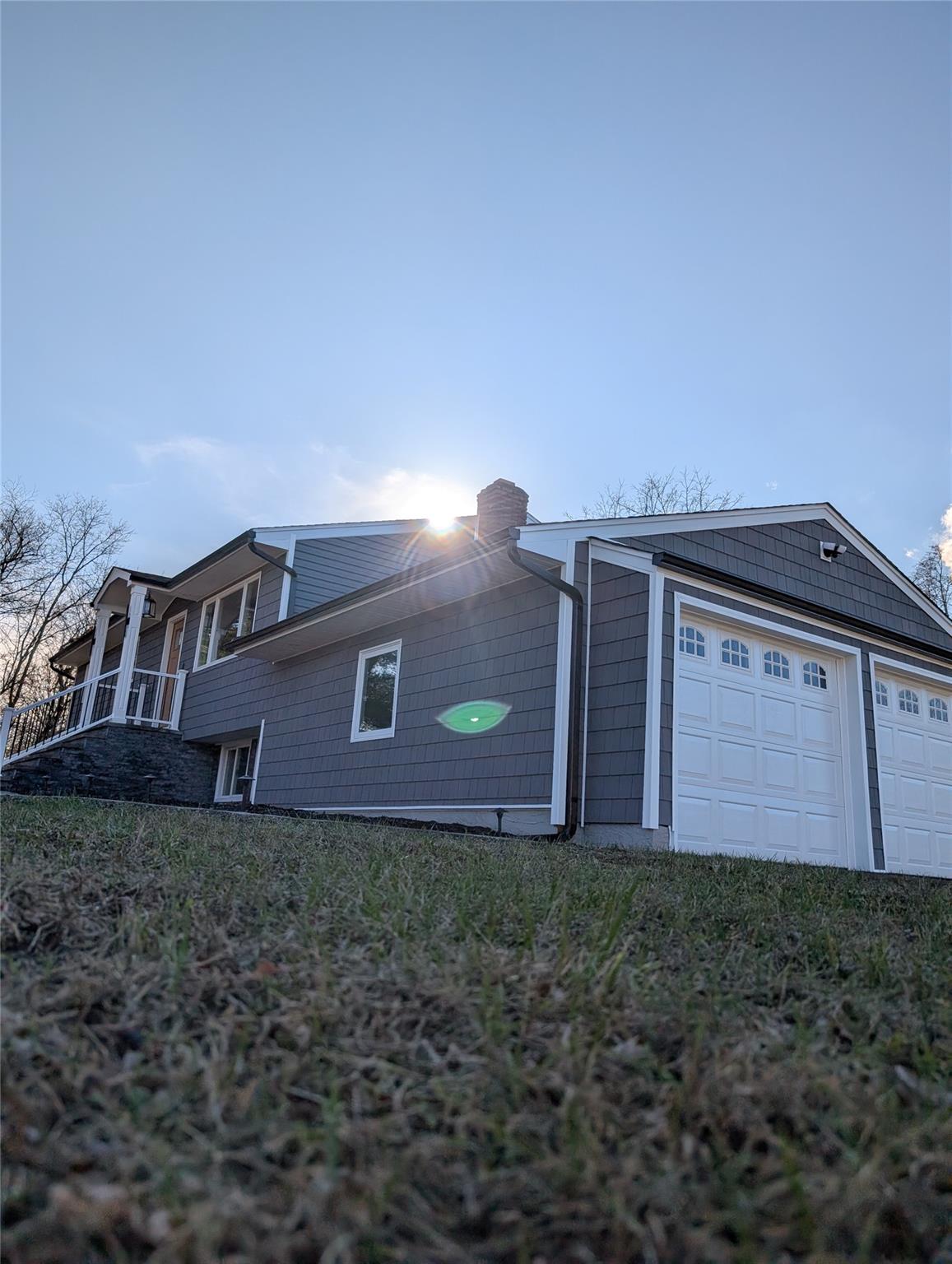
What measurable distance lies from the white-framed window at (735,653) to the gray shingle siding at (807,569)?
34.0 inches

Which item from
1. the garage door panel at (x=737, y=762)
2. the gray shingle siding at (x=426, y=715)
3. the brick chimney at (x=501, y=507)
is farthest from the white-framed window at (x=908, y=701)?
the brick chimney at (x=501, y=507)

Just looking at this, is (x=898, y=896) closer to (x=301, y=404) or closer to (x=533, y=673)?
(x=533, y=673)

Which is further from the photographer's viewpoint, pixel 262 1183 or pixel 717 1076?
pixel 717 1076

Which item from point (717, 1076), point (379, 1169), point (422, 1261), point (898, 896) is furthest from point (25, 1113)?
point (898, 896)

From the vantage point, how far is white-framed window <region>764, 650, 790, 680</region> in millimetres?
8164

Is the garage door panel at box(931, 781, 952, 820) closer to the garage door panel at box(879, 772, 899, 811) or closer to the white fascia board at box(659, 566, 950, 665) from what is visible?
the garage door panel at box(879, 772, 899, 811)

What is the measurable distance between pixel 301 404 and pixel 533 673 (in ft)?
17.3

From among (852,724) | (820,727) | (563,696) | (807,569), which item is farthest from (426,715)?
(807,569)

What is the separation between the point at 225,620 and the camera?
1513cm

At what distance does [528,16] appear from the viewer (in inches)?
327

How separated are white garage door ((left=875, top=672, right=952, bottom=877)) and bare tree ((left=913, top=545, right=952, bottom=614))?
15313 mm

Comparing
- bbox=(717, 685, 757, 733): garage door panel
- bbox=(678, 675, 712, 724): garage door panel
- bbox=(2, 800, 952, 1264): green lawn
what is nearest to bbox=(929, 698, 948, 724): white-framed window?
bbox=(717, 685, 757, 733): garage door panel

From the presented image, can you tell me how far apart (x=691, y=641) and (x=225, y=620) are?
10074 mm

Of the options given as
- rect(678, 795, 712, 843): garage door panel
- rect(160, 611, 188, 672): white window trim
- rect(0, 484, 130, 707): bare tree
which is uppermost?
rect(0, 484, 130, 707): bare tree
